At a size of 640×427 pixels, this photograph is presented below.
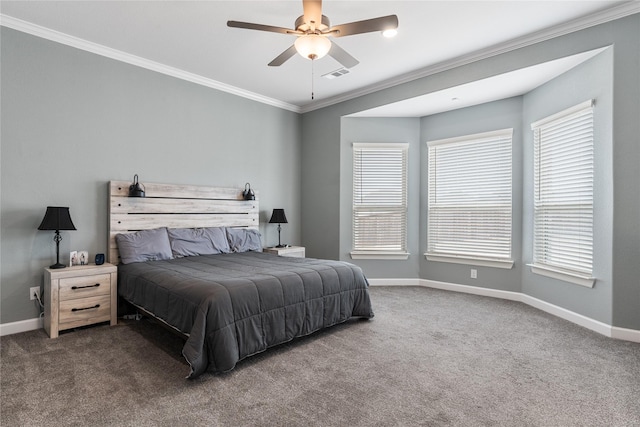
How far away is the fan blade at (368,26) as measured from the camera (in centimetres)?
231

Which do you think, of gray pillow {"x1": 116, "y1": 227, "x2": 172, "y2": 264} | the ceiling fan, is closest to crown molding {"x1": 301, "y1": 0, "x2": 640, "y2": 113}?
the ceiling fan

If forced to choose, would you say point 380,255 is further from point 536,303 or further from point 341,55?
point 341,55

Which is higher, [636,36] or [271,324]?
[636,36]

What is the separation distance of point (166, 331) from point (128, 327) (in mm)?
424

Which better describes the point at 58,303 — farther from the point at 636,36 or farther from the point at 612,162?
the point at 636,36

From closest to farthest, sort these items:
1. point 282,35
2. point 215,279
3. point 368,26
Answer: point 368,26 < point 215,279 < point 282,35

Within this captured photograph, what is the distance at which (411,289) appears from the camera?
5066 mm

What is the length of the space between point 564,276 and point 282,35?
3943mm

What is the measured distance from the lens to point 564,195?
3773mm

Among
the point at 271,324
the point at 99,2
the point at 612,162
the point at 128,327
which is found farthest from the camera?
the point at 128,327

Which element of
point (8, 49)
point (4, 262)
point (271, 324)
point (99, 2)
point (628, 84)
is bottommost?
point (271, 324)

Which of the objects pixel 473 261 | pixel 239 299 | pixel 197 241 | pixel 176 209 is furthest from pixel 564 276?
pixel 176 209

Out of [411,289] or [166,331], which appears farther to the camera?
[411,289]

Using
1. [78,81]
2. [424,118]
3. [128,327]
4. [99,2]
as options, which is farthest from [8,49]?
[424,118]
